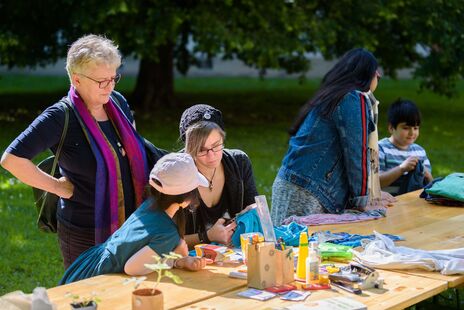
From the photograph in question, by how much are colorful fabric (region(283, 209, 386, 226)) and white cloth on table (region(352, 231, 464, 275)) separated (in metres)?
0.75

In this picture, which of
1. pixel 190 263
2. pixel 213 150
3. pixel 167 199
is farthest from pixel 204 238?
pixel 167 199

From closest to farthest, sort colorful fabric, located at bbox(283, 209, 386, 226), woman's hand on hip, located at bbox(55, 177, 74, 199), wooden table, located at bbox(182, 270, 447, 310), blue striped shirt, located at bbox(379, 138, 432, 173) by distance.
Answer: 1. wooden table, located at bbox(182, 270, 447, 310)
2. woman's hand on hip, located at bbox(55, 177, 74, 199)
3. colorful fabric, located at bbox(283, 209, 386, 226)
4. blue striped shirt, located at bbox(379, 138, 432, 173)

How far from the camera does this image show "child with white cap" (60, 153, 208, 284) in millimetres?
3799

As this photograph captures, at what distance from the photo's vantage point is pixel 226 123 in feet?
48.7

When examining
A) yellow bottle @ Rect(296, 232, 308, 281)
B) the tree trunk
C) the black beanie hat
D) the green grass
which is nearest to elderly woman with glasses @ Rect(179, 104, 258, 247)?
the black beanie hat

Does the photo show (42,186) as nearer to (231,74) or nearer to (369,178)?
(369,178)

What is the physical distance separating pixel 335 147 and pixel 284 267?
1.76m

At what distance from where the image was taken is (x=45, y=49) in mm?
14859

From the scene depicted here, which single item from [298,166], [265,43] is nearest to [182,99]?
[265,43]

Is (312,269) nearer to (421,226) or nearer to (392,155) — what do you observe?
(421,226)

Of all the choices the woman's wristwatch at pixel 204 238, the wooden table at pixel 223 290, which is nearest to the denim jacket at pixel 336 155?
the wooden table at pixel 223 290

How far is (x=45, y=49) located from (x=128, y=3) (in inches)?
127

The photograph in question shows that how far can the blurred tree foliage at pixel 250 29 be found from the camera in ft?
41.3

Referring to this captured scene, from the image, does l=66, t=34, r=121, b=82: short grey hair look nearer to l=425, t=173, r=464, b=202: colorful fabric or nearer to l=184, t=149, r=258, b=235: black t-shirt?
l=184, t=149, r=258, b=235: black t-shirt
